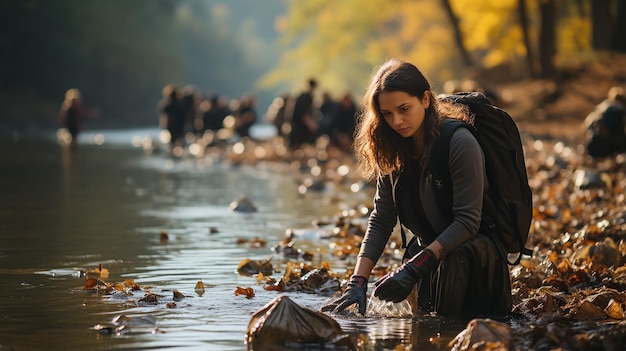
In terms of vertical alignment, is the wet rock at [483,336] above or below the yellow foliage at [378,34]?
below

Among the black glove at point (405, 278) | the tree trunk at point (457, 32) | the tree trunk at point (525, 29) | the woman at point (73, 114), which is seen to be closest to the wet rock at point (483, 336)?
the black glove at point (405, 278)

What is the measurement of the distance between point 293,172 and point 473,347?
19338 millimetres

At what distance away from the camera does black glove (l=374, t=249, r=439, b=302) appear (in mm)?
6676

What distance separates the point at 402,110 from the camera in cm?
664

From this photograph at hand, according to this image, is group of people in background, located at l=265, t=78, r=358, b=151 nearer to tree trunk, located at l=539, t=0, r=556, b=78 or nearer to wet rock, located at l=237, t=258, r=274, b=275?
tree trunk, located at l=539, t=0, r=556, b=78

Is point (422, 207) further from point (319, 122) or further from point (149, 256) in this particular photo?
point (319, 122)

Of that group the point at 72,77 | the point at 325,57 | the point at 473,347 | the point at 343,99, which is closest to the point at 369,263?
the point at 473,347

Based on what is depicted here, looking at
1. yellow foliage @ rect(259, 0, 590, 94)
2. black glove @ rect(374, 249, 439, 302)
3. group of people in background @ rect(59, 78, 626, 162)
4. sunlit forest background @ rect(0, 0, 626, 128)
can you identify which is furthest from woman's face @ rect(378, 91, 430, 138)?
yellow foliage @ rect(259, 0, 590, 94)

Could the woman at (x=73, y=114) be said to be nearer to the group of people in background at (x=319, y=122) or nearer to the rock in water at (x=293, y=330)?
the group of people in background at (x=319, y=122)

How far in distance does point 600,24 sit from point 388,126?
1286 inches

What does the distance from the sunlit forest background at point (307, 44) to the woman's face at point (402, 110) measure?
28.1m

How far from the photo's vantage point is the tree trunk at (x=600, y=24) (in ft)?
122

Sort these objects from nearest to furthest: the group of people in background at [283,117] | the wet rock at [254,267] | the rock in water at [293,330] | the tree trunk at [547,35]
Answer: the rock in water at [293,330] < the wet rock at [254,267] < the group of people in background at [283,117] < the tree trunk at [547,35]

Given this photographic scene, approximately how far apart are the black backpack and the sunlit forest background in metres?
27.7
